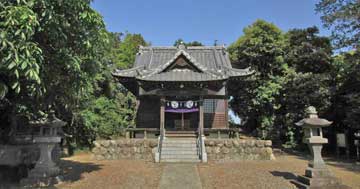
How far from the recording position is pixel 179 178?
8984 millimetres

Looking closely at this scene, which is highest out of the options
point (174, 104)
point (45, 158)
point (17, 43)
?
point (17, 43)

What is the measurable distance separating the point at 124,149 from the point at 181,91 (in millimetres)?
5166

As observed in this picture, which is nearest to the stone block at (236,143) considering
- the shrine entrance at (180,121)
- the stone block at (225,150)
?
the stone block at (225,150)

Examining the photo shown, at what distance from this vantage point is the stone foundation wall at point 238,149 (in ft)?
47.4

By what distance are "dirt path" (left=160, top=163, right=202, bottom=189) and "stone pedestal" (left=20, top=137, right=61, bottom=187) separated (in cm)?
351

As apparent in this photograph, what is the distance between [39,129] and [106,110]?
1166 centimetres

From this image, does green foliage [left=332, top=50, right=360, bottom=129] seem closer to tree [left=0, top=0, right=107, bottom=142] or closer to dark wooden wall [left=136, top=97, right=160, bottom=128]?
dark wooden wall [left=136, top=97, right=160, bottom=128]

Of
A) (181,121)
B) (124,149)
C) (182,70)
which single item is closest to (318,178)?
(124,149)

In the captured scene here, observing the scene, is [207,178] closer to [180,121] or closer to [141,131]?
[141,131]

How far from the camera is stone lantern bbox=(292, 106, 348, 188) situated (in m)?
7.40

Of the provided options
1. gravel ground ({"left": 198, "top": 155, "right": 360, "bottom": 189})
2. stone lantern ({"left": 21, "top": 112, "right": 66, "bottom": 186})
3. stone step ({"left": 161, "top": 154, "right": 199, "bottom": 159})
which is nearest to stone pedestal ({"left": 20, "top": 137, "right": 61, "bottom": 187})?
stone lantern ({"left": 21, "top": 112, "right": 66, "bottom": 186})

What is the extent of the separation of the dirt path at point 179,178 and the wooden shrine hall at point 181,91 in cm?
545

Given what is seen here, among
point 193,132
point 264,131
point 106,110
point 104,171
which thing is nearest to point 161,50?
point 106,110

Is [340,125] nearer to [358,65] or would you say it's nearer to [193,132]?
[358,65]
